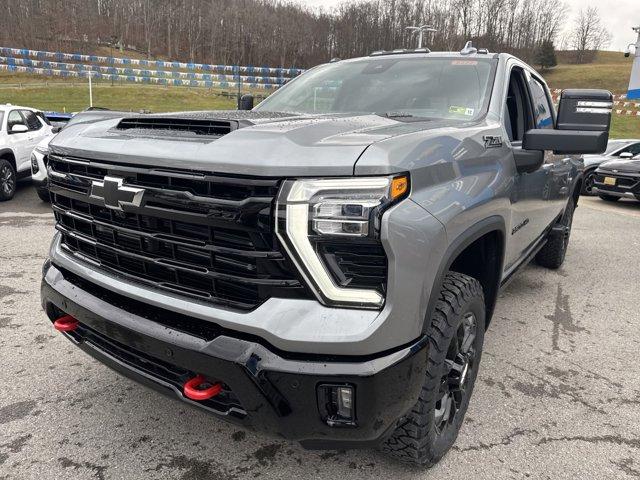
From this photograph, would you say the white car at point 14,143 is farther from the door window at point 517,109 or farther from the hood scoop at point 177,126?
the door window at point 517,109

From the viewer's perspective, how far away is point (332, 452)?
7.84ft

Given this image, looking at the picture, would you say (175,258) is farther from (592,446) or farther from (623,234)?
(623,234)

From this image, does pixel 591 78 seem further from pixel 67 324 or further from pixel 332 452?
pixel 67 324

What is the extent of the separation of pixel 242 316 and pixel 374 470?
1063 millimetres

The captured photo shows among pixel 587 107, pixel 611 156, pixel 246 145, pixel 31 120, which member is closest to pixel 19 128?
pixel 31 120

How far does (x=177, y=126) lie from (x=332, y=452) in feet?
5.41

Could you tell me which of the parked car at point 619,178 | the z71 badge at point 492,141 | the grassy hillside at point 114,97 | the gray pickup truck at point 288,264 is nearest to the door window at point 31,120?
the gray pickup truck at point 288,264

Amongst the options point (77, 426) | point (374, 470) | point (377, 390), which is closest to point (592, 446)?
point (374, 470)

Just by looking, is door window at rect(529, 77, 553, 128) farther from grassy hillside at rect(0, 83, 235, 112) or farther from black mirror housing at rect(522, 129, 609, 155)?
grassy hillside at rect(0, 83, 235, 112)

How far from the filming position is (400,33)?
71.1 meters

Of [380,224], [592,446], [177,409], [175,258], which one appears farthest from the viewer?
[177,409]

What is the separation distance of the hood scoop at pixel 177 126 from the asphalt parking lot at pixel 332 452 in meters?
1.37

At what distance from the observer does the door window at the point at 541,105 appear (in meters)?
3.85

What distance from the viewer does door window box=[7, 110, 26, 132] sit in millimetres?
9164
